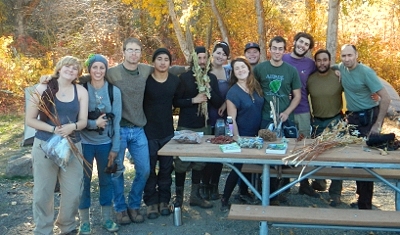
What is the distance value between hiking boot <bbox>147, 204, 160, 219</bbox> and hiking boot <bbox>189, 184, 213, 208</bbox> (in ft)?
1.77

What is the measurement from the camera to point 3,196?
651cm

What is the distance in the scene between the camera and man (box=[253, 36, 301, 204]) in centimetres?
538

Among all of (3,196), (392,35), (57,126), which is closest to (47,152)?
(57,126)

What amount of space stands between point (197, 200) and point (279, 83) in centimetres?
174

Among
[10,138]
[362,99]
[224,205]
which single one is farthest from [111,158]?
[10,138]

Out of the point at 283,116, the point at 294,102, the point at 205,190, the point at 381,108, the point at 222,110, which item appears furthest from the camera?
the point at 205,190

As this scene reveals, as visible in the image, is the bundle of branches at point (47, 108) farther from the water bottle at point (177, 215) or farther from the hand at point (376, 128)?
the hand at point (376, 128)

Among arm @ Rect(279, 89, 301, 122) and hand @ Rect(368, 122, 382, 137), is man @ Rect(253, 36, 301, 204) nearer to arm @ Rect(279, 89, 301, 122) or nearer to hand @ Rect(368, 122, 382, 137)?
arm @ Rect(279, 89, 301, 122)

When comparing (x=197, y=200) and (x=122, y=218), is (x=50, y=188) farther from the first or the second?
(x=197, y=200)

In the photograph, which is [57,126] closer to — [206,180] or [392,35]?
[206,180]

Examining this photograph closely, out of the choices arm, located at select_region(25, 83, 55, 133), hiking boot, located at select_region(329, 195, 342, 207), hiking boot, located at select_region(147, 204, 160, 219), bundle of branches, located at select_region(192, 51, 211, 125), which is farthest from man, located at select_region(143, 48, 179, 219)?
hiking boot, located at select_region(329, 195, 342, 207)

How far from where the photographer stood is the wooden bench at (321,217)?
413cm

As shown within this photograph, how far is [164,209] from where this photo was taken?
18.1 feet

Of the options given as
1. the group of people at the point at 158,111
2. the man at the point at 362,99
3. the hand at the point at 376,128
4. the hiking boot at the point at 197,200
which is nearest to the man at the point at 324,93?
the group of people at the point at 158,111
